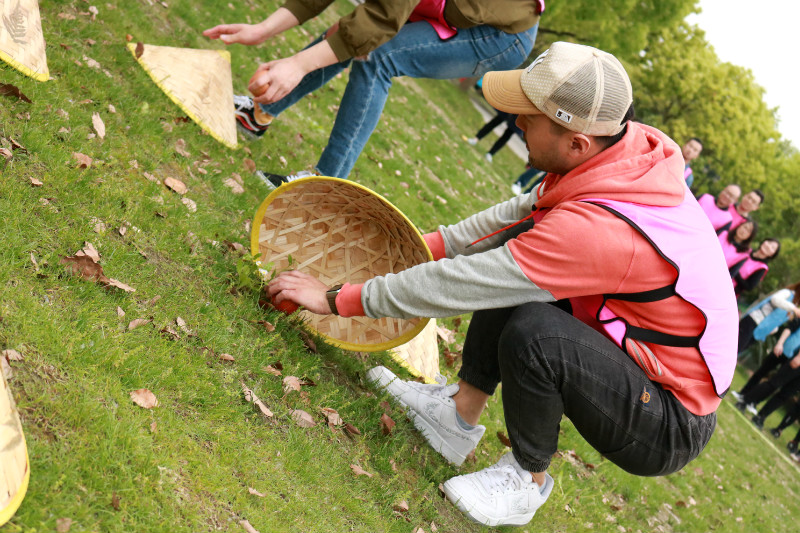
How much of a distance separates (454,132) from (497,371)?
423 inches

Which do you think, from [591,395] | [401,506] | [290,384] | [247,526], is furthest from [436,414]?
[247,526]

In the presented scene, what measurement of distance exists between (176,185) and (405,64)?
4.73 feet

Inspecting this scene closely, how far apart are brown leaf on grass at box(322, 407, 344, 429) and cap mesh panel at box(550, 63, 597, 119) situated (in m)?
1.52

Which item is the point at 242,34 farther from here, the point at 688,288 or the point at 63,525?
the point at 63,525

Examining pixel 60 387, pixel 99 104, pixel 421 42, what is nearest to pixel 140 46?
pixel 99 104

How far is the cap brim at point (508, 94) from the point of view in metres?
2.46

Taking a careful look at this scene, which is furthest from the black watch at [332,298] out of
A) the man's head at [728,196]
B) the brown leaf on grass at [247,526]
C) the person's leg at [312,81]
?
the man's head at [728,196]

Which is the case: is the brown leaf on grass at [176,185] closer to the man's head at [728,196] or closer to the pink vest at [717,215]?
the pink vest at [717,215]

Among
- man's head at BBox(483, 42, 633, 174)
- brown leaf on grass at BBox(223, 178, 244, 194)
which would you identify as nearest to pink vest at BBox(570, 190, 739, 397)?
man's head at BBox(483, 42, 633, 174)

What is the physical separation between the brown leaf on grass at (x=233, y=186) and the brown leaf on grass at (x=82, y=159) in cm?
92

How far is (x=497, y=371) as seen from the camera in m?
2.97

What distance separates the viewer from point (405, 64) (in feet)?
12.3

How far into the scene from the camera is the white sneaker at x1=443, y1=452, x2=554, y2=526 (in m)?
2.84

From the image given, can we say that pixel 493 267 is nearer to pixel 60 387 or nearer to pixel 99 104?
pixel 60 387
